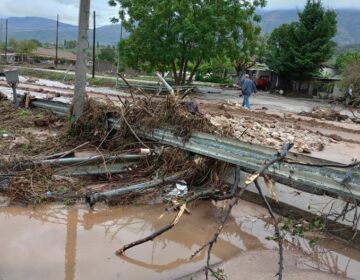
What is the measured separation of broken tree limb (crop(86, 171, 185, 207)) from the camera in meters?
5.80

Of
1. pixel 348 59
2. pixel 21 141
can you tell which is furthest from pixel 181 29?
pixel 21 141

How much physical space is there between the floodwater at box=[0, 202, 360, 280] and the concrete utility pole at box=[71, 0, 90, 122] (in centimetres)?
344

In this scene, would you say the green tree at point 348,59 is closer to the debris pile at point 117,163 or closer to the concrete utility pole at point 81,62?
the concrete utility pole at point 81,62

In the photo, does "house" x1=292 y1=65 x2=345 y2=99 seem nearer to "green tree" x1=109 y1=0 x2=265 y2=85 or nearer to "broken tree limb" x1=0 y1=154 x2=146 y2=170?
"green tree" x1=109 y1=0 x2=265 y2=85

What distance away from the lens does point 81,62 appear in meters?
9.23

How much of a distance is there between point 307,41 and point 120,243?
3863 cm

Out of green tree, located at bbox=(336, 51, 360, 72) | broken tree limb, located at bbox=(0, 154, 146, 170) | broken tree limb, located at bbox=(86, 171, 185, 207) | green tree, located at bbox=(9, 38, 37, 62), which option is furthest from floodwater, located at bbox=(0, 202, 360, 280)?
green tree, located at bbox=(9, 38, 37, 62)

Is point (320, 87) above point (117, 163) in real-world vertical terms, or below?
above

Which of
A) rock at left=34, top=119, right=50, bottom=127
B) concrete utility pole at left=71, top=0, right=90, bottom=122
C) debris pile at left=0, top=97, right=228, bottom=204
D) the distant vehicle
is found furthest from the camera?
the distant vehicle

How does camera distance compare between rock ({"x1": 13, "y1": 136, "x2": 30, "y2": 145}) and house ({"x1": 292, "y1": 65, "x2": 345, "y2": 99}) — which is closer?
rock ({"x1": 13, "y1": 136, "x2": 30, "y2": 145})

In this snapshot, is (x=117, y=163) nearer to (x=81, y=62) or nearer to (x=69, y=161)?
(x=69, y=161)

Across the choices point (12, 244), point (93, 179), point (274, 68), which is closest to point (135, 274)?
point (12, 244)

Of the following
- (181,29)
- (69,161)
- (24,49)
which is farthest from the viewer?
(24,49)

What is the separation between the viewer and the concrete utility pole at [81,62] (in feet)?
29.6
